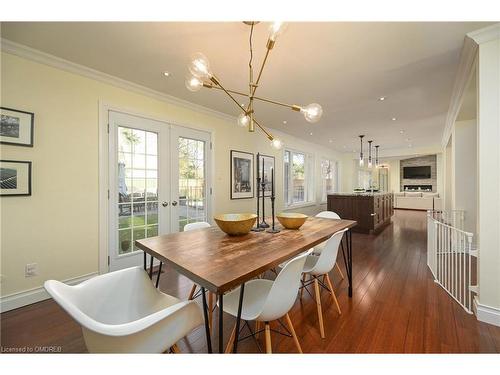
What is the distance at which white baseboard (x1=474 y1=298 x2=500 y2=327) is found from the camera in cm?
174

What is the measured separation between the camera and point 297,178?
6.17 meters

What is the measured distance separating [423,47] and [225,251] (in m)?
2.50

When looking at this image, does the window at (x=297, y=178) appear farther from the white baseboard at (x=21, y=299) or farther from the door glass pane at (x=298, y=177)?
the white baseboard at (x=21, y=299)

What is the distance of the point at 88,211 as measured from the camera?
2.40 meters

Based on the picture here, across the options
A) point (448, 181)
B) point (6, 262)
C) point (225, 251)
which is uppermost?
point (448, 181)

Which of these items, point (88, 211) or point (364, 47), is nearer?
point (364, 47)

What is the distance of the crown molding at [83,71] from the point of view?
6.37 feet

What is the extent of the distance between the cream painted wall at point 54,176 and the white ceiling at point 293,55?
0.88 feet

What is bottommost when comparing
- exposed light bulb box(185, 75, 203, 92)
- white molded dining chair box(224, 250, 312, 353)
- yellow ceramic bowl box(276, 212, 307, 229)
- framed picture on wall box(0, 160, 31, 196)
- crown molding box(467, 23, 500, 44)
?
white molded dining chair box(224, 250, 312, 353)

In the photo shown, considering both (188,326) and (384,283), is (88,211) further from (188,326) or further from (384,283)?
(384,283)

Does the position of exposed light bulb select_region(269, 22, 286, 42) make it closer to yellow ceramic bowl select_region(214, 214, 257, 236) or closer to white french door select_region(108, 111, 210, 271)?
yellow ceramic bowl select_region(214, 214, 257, 236)

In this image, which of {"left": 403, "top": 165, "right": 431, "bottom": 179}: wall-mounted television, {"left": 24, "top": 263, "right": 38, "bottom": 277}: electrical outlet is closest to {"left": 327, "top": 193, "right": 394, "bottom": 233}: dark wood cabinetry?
{"left": 24, "top": 263, "right": 38, "bottom": 277}: electrical outlet

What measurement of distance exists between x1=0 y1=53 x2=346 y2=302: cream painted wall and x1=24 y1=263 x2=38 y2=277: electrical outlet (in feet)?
0.10
